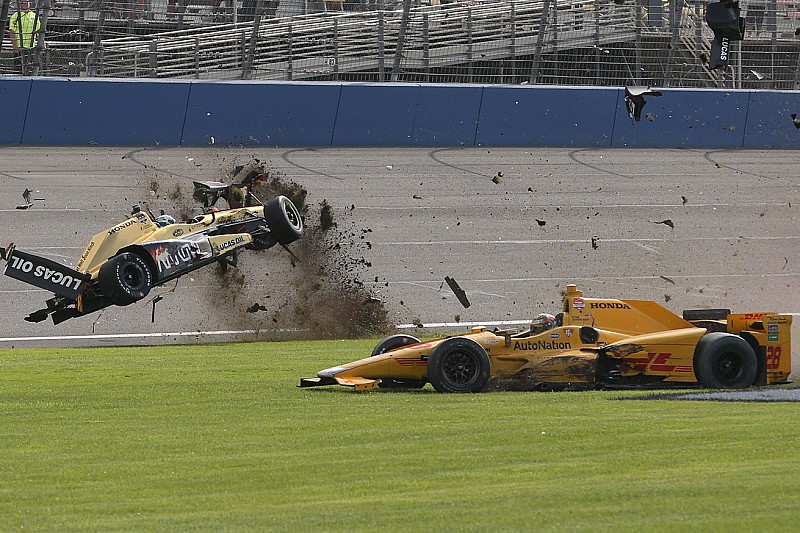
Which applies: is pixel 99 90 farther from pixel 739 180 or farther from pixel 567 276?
pixel 739 180

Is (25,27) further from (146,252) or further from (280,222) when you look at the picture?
(146,252)

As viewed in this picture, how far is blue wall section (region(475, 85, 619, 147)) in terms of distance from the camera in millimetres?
25438

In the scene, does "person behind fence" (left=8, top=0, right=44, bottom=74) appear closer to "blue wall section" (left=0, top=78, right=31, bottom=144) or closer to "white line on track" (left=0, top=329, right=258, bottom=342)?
"blue wall section" (left=0, top=78, right=31, bottom=144)

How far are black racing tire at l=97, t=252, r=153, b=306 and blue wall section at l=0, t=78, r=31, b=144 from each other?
10.2 metres

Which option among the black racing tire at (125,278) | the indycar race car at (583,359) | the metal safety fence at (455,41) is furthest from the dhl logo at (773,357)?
the metal safety fence at (455,41)

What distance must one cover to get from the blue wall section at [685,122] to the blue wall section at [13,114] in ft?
38.3

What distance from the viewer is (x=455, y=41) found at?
26.4 meters

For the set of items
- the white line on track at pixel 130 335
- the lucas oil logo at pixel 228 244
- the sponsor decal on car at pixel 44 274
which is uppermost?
the lucas oil logo at pixel 228 244

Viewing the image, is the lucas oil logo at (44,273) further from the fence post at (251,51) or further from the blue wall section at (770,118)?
the blue wall section at (770,118)

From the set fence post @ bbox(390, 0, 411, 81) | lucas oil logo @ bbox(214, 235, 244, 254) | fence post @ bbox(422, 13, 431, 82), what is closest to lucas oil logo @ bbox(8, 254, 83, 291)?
lucas oil logo @ bbox(214, 235, 244, 254)

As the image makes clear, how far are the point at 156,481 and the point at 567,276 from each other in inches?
558

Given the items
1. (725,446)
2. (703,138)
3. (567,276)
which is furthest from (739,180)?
(725,446)

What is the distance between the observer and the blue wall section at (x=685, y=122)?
26156 mm

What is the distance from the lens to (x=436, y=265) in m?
21.0
